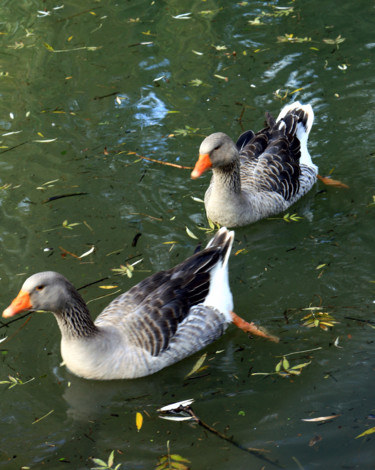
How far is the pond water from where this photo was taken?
661cm

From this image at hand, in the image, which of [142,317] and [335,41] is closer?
[142,317]

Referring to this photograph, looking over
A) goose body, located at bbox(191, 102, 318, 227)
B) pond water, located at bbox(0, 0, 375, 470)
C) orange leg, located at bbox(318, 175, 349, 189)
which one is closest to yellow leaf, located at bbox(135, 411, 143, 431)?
pond water, located at bbox(0, 0, 375, 470)

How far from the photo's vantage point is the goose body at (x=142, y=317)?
274 inches

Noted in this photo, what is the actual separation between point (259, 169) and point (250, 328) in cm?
310

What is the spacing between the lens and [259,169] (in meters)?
10.1

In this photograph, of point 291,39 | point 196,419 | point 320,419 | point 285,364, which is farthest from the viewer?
point 291,39

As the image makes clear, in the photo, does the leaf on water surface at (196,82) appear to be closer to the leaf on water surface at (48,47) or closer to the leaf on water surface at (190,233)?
the leaf on water surface at (48,47)

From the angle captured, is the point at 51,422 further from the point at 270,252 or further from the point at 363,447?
the point at 270,252

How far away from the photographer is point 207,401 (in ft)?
22.6

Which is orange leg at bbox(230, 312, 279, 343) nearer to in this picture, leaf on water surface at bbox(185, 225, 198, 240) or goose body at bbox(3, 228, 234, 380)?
goose body at bbox(3, 228, 234, 380)

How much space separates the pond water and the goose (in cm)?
21

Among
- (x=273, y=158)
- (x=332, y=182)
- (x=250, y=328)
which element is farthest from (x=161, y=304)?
(x=332, y=182)

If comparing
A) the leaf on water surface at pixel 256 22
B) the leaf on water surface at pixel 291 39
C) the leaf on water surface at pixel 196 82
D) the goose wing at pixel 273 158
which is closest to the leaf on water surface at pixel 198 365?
the goose wing at pixel 273 158

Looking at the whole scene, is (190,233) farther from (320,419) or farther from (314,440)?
(314,440)
